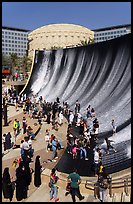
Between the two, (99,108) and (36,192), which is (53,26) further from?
(36,192)

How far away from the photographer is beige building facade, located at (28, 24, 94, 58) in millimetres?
83312

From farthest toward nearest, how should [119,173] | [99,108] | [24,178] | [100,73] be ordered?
[100,73] → [99,108] → [119,173] → [24,178]

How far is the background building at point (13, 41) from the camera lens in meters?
104

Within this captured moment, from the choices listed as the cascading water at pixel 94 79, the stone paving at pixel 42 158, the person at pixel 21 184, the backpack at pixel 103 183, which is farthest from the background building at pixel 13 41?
the backpack at pixel 103 183

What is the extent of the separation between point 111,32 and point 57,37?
128 ft

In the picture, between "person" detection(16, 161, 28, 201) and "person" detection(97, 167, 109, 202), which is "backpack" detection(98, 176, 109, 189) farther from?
"person" detection(16, 161, 28, 201)

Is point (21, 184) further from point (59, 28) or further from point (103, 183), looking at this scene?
point (59, 28)

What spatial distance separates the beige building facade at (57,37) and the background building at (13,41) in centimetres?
2152

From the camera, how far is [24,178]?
7066mm

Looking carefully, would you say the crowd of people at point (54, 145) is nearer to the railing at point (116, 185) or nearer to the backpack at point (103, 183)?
the railing at point (116, 185)

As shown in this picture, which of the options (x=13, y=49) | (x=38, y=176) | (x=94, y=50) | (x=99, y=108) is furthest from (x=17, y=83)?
(x=13, y=49)

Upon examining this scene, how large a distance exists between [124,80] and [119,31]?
101468 mm

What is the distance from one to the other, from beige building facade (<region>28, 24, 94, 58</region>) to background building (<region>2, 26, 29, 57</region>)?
2152 cm

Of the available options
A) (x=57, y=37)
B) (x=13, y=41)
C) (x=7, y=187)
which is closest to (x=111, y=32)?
(x=57, y=37)
